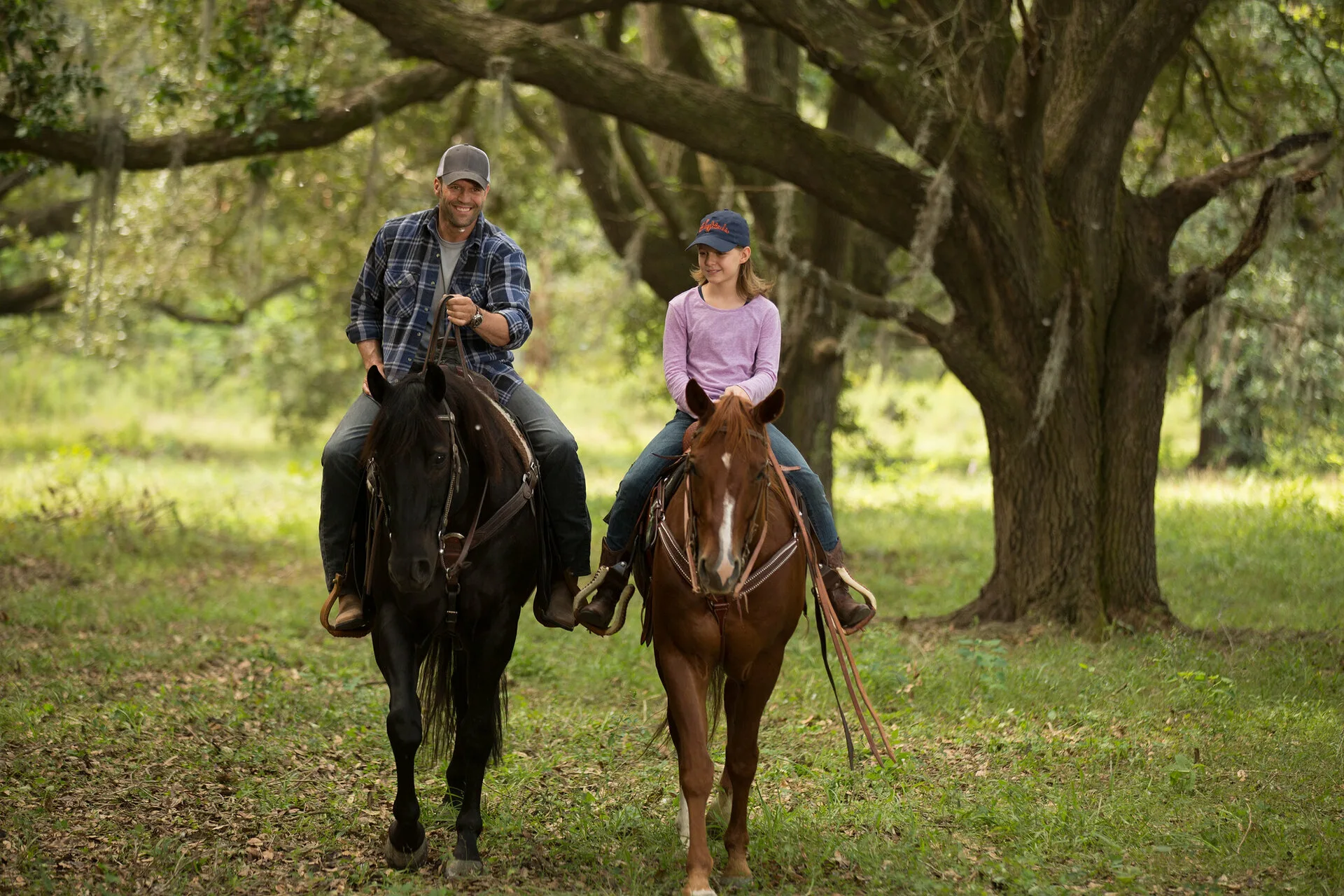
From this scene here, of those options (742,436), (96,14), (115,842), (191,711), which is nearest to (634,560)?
(742,436)

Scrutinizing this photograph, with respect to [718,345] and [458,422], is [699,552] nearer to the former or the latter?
[718,345]

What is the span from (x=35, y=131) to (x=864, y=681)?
24.0 feet

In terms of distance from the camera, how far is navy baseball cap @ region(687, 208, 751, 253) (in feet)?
17.8

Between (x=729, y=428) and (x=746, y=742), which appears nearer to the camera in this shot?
(x=729, y=428)

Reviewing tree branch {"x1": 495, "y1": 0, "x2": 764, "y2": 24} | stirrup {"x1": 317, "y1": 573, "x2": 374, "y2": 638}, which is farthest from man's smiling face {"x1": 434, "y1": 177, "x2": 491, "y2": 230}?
tree branch {"x1": 495, "y1": 0, "x2": 764, "y2": 24}

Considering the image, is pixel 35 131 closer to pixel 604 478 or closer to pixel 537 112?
pixel 537 112

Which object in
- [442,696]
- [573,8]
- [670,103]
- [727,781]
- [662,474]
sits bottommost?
[727,781]

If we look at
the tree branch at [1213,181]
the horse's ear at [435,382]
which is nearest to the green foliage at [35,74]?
the horse's ear at [435,382]

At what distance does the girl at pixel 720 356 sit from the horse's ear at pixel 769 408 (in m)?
0.40

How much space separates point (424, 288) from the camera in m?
5.86

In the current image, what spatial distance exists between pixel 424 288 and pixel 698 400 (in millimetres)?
1652

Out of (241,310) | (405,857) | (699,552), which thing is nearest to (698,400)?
(699,552)

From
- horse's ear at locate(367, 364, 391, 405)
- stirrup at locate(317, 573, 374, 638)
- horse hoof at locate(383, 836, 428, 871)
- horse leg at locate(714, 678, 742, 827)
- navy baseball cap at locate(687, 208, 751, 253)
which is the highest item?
navy baseball cap at locate(687, 208, 751, 253)

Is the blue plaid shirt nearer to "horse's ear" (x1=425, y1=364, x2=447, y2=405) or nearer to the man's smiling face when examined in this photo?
the man's smiling face
